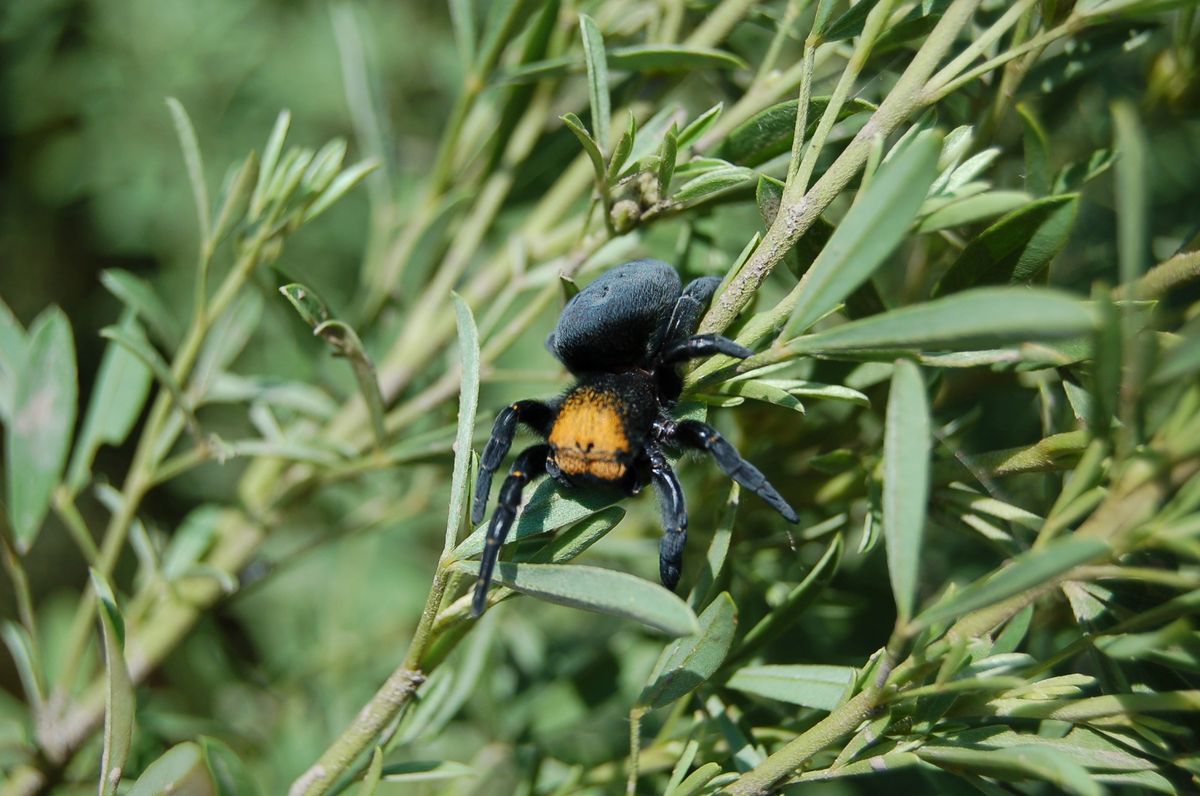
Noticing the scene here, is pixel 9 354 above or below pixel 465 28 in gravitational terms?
below

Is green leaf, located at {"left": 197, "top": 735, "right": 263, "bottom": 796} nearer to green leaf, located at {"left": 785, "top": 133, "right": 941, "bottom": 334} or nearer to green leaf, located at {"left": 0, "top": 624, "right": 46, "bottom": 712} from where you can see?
green leaf, located at {"left": 0, "top": 624, "right": 46, "bottom": 712}

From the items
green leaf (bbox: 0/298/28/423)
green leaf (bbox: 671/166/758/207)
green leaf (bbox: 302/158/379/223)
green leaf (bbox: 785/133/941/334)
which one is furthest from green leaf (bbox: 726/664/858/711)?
green leaf (bbox: 0/298/28/423)

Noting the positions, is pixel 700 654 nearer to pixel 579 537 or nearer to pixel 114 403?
pixel 579 537

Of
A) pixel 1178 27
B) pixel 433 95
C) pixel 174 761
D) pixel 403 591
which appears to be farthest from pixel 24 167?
pixel 1178 27

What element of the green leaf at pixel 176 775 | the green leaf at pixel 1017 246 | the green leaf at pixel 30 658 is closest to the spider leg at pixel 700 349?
the green leaf at pixel 1017 246

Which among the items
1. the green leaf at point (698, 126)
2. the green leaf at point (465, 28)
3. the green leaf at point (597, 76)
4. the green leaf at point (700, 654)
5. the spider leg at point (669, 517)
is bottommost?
the green leaf at point (700, 654)

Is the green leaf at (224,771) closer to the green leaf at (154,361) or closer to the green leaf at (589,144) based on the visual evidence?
the green leaf at (154,361)

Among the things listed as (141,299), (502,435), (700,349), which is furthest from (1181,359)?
(141,299)
